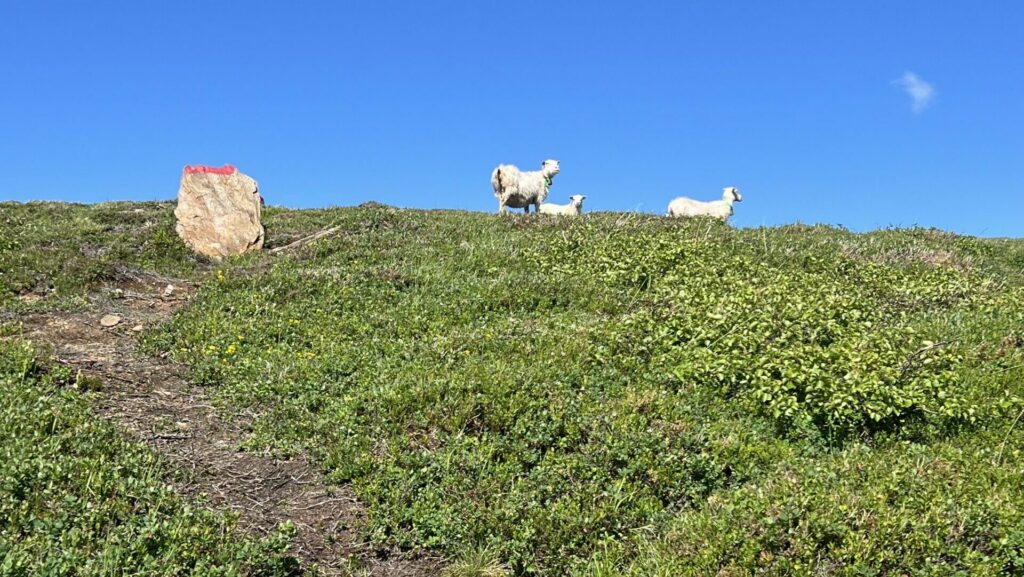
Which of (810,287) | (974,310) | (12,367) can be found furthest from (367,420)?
(974,310)

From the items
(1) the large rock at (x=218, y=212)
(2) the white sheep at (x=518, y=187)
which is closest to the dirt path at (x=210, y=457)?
(1) the large rock at (x=218, y=212)

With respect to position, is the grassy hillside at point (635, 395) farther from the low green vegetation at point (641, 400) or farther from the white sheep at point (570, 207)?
the white sheep at point (570, 207)

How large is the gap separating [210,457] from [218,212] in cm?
1076

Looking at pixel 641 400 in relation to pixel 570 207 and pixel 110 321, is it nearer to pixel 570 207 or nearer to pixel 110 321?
pixel 110 321

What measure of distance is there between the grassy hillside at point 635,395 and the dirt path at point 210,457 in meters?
0.28

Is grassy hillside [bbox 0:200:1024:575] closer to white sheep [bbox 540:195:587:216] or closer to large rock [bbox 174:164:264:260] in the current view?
large rock [bbox 174:164:264:260]

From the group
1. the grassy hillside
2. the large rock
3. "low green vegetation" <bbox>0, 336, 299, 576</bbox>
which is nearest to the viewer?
"low green vegetation" <bbox>0, 336, 299, 576</bbox>

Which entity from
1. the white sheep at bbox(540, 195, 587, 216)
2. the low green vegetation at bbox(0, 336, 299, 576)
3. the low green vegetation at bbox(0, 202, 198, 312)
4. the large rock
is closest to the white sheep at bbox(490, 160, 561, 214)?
the white sheep at bbox(540, 195, 587, 216)

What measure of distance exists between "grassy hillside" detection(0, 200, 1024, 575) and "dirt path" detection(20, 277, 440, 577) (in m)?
0.28

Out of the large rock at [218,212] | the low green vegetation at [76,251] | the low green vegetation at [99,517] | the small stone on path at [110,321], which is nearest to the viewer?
the low green vegetation at [99,517]

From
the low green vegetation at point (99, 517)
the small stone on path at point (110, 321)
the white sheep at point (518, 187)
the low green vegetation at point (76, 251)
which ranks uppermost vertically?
the white sheep at point (518, 187)

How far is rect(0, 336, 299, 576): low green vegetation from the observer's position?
5.39 metres

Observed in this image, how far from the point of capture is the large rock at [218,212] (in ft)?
55.8

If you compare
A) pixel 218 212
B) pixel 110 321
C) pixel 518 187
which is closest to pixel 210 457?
pixel 110 321
